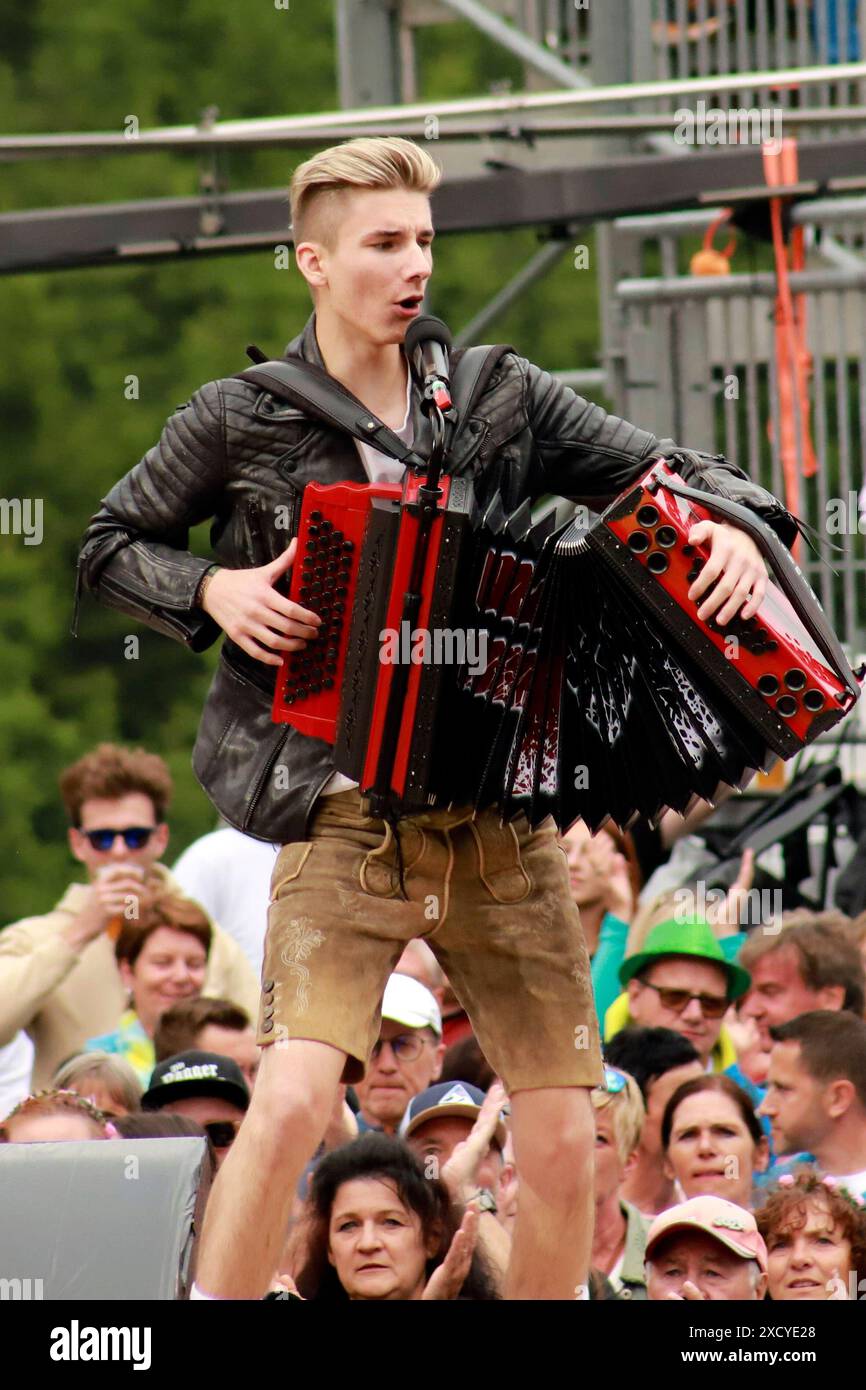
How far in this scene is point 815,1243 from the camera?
20.0 ft

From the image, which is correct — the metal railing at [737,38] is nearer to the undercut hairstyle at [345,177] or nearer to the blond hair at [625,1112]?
the blond hair at [625,1112]

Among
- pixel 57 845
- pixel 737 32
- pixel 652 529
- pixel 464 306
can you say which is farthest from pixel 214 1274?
pixel 464 306

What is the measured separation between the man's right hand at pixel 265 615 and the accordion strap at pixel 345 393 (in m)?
0.28

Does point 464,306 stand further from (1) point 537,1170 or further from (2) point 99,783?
(1) point 537,1170

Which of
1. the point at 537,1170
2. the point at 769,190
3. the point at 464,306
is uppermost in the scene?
the point at 464,306

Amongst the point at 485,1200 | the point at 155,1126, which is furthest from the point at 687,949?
the point at 155,1126

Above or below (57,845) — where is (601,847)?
below

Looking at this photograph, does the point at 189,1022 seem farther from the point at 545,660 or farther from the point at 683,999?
the point at 545,660

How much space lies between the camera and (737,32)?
11.9 metres
